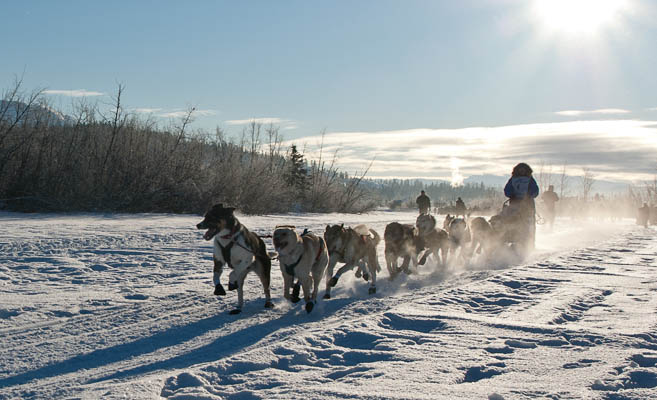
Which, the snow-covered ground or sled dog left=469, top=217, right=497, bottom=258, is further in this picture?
sled dog left=469, top=217, right=497, bottom=258

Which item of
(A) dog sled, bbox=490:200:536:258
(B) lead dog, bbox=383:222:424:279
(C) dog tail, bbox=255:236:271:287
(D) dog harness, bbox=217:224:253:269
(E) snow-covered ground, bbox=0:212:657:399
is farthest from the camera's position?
(A) dog sled, bbox=490:200:536:258

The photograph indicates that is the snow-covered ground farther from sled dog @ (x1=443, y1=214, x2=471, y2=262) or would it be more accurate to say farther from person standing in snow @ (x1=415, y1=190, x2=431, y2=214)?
person standing in snow @ (x1=415, y1=190, x2=431, y2=214)

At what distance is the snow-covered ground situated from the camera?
3896 mm

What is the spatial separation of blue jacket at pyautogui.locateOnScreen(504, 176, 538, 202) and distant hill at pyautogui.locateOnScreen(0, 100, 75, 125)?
745 inches

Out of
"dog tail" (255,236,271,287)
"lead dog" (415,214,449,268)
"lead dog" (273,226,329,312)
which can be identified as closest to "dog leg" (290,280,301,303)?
"lead dog" (273,226,329,312)

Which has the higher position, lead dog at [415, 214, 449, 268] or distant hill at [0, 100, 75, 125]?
distant hill at [0, 100, 75, 125]

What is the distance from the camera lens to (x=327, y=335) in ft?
17.2

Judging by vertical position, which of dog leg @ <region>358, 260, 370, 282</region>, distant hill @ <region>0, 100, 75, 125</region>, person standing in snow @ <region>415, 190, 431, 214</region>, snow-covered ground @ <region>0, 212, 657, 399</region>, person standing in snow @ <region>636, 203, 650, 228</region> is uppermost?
distant hill @ <region>0, 100, 75, 125</region>

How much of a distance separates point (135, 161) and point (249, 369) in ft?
67.6

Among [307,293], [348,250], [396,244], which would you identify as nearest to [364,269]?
[348,250]

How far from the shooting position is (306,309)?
21.3 ft

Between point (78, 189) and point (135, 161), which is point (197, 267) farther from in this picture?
point (135, 161)

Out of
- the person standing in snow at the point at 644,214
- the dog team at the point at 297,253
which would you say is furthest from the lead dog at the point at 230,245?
the person standing in snow at the point at 644,214

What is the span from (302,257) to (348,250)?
4.89 ft
